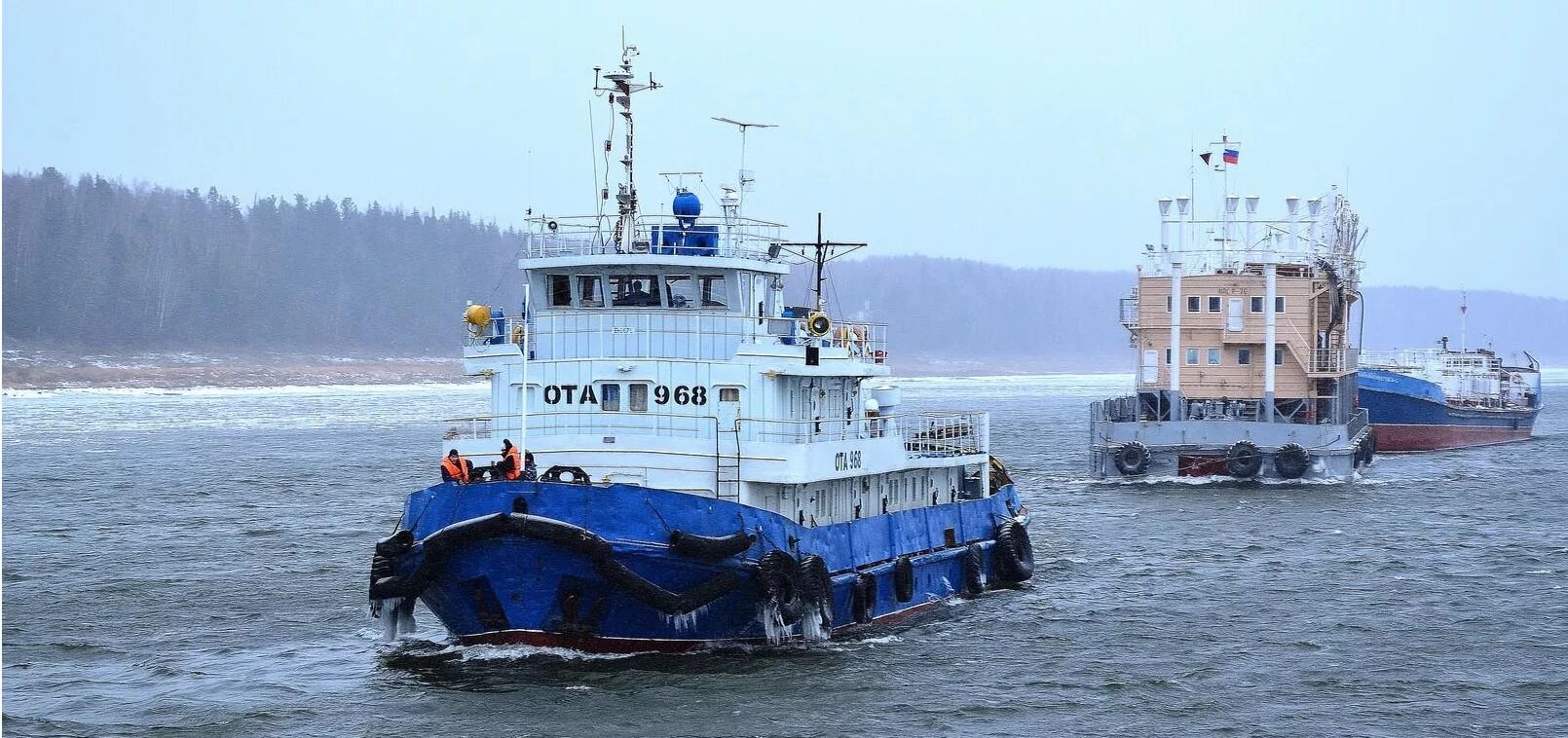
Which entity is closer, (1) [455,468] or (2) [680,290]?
(1) [455,468]

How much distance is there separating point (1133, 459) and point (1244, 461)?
340 cm

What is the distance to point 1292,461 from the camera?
2029 inches

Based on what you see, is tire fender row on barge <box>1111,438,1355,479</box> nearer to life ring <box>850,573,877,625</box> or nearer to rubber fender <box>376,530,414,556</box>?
life ring <box>850,573,877,625</box>

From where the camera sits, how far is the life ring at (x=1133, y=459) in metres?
51.9

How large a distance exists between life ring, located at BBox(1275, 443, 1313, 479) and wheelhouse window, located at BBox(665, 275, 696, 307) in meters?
31.9

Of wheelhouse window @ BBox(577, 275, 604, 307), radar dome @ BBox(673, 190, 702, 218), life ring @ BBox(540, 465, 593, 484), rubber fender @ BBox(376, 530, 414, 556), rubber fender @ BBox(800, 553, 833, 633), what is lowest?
rubber fender @ BBox(800, 553, 833, 633)

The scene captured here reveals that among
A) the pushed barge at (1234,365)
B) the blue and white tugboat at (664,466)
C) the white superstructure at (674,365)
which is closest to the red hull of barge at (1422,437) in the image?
the pushed barge at (1234,365)

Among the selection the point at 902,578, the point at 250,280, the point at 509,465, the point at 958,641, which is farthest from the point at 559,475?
the point at 250,280

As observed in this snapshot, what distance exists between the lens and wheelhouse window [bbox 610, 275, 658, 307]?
24812mm

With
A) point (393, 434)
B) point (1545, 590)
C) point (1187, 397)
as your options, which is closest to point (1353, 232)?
point (1187, 397)

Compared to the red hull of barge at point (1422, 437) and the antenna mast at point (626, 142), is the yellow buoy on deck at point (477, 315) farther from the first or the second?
the red hull of barge at point (1422, 437)

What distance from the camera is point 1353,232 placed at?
66500mm

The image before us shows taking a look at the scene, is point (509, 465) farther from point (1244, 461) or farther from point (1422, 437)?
point (1422, 437)

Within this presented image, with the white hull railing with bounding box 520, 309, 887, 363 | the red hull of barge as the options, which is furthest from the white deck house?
the red hull of barge
